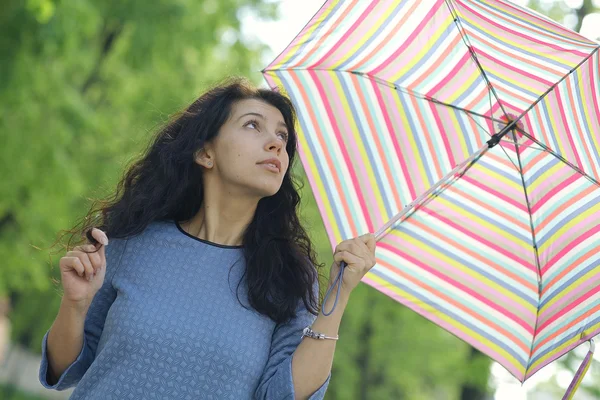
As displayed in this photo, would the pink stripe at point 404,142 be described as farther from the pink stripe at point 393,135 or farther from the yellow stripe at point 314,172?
the yellow stripe at point 314,172

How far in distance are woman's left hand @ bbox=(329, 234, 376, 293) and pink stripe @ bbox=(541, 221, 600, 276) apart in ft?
3.17

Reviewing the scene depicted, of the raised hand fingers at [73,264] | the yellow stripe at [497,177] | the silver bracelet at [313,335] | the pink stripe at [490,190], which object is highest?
the yellow stripe at [497,177]

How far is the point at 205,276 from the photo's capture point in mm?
3520

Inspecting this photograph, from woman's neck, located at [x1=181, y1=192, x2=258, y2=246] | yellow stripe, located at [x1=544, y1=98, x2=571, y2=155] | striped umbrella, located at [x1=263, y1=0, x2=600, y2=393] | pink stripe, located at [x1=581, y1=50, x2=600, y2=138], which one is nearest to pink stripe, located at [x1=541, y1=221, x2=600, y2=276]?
striped umbrella, located at [x1=263, y1=0, x2=600, y2=393]

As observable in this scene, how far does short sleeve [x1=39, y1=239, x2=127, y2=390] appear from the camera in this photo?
3555 millimetres

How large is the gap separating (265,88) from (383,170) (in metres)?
0.65

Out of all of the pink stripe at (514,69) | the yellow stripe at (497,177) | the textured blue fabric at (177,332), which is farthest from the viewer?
the yellow stripe at (497,177)

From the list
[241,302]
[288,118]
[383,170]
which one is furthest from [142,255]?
[383,170]

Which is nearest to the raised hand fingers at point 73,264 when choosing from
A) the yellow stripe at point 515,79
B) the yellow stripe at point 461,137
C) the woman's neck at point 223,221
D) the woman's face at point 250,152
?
the woman's neck at point 223,221

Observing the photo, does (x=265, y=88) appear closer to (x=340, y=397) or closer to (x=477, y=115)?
(x=477, y=115)

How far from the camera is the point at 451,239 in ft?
13.3

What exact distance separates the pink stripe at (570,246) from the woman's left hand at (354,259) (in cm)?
→ 97

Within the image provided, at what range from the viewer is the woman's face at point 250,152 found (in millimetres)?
3613

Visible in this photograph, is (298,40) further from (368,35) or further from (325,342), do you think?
(325,342)
